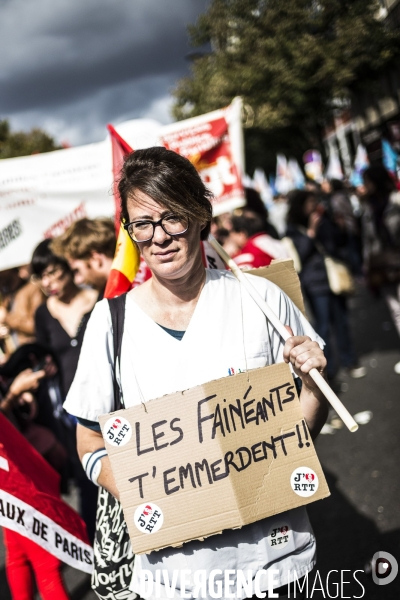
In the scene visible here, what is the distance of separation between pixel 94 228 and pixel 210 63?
24.5 metres

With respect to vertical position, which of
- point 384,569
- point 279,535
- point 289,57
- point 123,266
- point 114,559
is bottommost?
point 384,569

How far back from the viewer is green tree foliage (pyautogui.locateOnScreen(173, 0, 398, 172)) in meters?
13.5

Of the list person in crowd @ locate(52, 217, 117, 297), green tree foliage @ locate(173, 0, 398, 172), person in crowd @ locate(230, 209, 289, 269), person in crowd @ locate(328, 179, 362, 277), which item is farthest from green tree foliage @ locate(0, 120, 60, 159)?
person in crowd @ locate(52, 217, 117, 297)

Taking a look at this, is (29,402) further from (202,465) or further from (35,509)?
(202,465)

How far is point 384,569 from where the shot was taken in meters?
3.22

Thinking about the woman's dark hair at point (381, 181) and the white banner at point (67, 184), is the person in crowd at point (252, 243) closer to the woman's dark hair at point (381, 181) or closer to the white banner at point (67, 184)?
the white banner at point (67, 184)

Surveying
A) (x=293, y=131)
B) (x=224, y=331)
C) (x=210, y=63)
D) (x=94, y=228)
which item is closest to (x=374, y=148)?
(x=293, y=131)

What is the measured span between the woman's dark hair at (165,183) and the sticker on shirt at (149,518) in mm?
849

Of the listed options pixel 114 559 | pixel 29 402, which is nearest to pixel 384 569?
pixel 114 559

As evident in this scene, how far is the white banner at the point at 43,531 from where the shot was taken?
2785 mm

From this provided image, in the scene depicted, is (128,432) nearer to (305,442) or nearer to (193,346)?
(193,346)

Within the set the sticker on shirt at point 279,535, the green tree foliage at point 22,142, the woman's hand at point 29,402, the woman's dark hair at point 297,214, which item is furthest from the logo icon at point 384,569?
the green tree foliage at point 22,142

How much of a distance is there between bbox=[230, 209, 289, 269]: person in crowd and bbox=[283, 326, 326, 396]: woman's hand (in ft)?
7.77

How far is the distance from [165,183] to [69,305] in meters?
2.47
